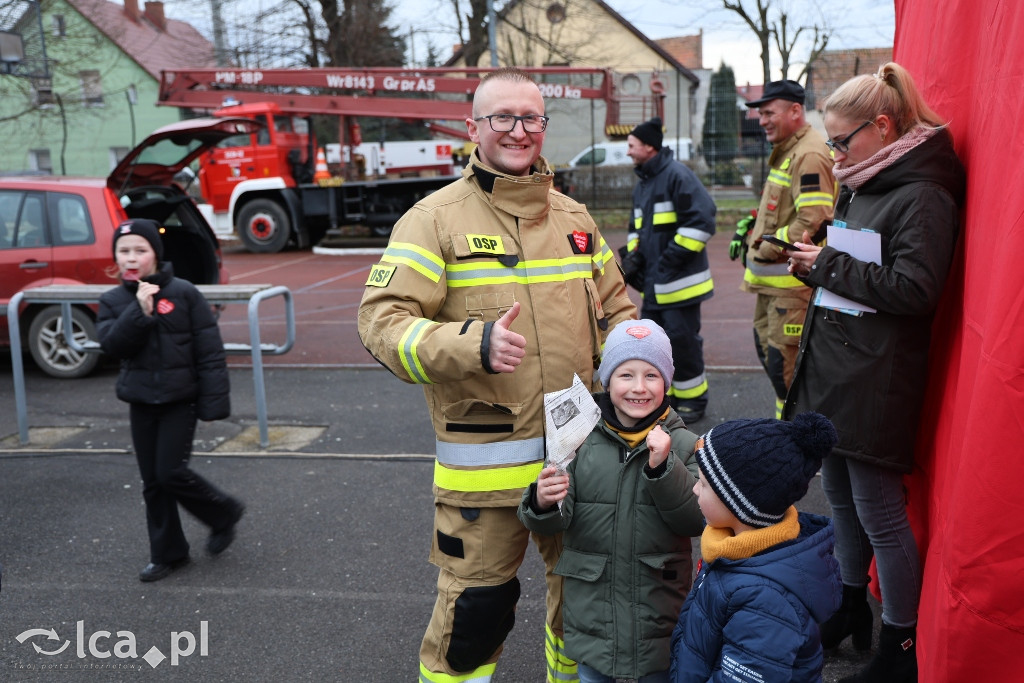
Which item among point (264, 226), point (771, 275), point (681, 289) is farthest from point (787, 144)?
point (264, 226)

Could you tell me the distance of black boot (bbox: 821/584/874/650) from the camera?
10.7ft

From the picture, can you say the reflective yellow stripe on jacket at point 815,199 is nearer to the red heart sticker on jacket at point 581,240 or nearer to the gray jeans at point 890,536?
the gray jeans at point 890,536

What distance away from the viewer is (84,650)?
363cm

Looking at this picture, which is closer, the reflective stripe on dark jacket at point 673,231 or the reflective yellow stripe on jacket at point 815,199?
the reflective yellow stripe on jacket at point 815,199

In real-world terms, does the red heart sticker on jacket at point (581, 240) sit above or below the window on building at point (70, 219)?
above

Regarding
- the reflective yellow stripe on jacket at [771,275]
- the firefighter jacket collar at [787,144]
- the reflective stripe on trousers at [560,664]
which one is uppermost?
the firefighter jacket collar at [787,144]

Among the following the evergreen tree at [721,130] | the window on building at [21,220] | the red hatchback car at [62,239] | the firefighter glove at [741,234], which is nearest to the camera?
the firefighter glove at [741,234]

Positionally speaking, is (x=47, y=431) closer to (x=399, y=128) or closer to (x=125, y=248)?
(x=125, y=248)

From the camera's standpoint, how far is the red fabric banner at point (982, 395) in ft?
6.85

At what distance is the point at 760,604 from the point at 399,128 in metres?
24.0

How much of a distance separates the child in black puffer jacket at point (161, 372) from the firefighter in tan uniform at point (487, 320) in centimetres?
190

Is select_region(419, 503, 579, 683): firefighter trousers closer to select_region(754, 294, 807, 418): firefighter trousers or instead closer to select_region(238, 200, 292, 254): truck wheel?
select_region(754, 294, 807, 418): firefighter trousers

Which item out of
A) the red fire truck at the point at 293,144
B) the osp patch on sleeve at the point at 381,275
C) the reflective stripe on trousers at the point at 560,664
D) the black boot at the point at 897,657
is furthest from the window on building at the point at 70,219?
the red fire truck at the point at 293,144

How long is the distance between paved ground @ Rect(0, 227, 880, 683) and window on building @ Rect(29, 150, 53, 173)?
3459cm
